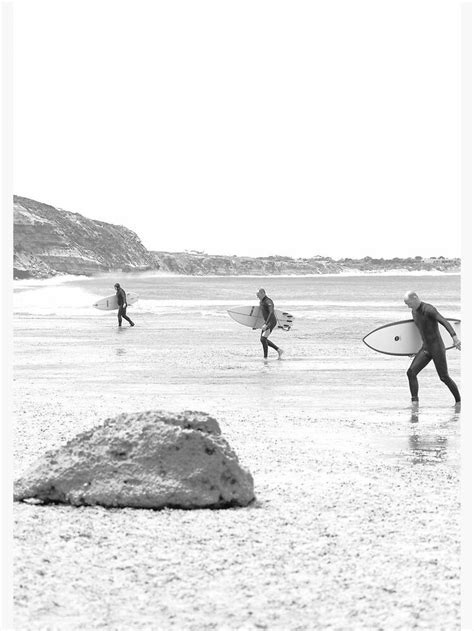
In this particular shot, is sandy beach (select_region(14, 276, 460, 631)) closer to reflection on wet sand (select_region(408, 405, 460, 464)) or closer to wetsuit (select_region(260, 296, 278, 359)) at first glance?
reflection on wet sand (select_region(408, 405, 460, 464))

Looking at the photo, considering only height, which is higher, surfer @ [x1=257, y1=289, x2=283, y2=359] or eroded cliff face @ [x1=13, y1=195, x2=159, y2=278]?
eroded cliff face @ [x1=13, y1=195, x2=159, y2=278]

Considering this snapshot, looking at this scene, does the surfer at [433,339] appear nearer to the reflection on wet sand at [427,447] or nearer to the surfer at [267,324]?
the reflection on wet sand at [427,447]

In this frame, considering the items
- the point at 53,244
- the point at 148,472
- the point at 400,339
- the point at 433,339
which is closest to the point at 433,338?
the point at 433,339

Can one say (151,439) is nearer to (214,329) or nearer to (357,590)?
(357,590)

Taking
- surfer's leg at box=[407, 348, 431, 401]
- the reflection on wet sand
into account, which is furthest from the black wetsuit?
the reflection on wet sand

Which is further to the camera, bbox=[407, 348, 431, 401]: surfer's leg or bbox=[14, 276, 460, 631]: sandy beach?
bbox=[407, 348, 431, 401]: surfer's leg

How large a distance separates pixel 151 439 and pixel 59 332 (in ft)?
71.0

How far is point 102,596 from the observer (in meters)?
4.88

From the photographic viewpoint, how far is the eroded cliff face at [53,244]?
172m

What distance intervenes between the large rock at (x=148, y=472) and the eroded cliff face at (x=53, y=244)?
155159 mm

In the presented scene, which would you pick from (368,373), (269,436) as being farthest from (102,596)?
(368,373)

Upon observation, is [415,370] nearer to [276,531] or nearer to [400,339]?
[400,339]

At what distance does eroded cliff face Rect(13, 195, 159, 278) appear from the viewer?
172 meters

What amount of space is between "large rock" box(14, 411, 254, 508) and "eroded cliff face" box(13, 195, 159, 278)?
155m
